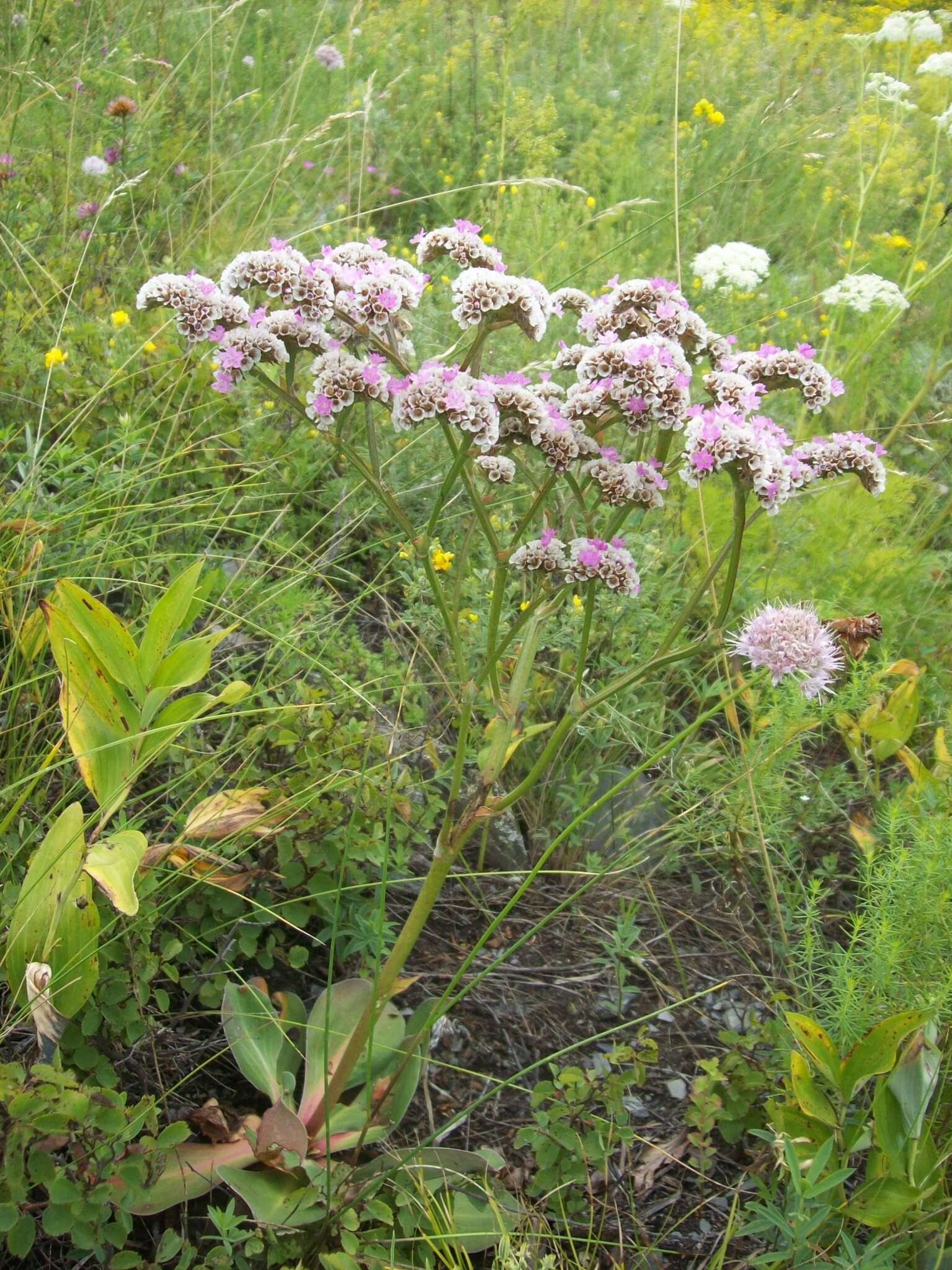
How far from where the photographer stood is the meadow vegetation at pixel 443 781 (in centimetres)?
147

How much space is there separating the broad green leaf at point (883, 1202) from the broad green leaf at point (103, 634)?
132 centimetres

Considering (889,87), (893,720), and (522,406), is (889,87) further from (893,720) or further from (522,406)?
(522,406)

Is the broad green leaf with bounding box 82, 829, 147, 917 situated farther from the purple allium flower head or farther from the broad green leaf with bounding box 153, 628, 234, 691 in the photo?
the purple allium flower head

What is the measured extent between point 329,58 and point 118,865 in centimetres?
504

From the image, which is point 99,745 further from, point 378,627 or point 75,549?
point 378,627

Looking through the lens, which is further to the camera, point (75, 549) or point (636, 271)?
point (636, 271)

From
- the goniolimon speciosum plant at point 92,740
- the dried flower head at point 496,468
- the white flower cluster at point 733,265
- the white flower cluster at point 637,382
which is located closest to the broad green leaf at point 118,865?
the goniolimon speciosum plant at point 92,740

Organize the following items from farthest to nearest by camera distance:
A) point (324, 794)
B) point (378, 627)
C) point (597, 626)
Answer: point (378, 627) < point (597, 626) < point (324, 794)

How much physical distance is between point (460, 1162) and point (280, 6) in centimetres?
638

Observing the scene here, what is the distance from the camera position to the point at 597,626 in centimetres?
253

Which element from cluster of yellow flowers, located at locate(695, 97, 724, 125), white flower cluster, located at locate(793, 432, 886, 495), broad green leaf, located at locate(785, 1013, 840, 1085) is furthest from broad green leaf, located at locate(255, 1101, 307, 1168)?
cluster of yellow flowers, located at locate(695, 97, 724, 125)

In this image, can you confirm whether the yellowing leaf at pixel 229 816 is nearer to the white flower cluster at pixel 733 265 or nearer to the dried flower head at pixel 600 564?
the dried flower head at pixel 600 564

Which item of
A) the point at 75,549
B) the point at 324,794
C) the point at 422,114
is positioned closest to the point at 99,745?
the point at 324,794

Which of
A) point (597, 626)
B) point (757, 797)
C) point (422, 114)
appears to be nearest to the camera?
point (757, 797)
